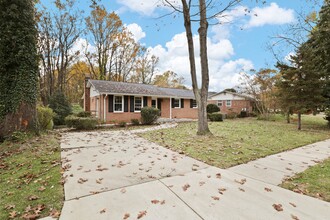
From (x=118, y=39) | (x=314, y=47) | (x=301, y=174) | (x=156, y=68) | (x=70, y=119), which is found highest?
(x=118, y=39)

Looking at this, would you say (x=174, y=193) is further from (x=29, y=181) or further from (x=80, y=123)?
(x=80, y=123)

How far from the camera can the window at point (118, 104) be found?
16378 mm

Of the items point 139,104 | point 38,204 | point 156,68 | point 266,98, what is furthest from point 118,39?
point 38,204

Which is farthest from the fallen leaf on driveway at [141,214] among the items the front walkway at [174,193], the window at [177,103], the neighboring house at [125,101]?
the window at [177,103]

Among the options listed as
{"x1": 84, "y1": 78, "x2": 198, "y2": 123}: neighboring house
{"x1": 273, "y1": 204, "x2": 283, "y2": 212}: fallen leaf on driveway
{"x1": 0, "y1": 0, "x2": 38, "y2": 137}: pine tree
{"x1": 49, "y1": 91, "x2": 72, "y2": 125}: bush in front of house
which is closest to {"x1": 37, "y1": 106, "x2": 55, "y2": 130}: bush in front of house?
{"x1": 0, "y1": 0, "x2": 38, "y2": 137}: pine tree

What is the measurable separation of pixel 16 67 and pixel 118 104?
8903mm

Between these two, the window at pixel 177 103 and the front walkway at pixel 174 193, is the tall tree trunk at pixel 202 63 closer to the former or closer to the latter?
the front walkway at pixel 174 193

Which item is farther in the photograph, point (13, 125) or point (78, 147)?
point (13, 125)

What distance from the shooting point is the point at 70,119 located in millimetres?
12422

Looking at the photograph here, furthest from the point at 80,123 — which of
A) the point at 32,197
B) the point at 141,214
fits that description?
the point at 141,214

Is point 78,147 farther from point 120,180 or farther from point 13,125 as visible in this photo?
point 120,180

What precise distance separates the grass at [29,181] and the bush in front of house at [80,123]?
5797mm

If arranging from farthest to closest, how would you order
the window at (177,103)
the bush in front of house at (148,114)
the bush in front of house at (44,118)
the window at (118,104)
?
the window at (177,103), the window at (118,104), the bush in front of house at (148,114), the bush in front of house at (44,118)

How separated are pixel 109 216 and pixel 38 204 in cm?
128
